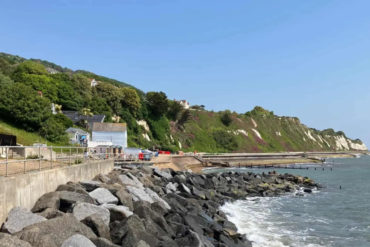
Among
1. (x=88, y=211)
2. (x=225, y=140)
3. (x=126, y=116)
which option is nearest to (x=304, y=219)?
(x=88, y=211)

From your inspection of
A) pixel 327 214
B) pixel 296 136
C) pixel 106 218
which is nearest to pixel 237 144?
pixel 296 136

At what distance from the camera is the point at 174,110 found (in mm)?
91250

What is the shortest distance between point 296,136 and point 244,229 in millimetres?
129796

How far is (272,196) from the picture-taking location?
3083 centimetres

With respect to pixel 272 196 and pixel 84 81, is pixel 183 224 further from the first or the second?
pixel 84 81

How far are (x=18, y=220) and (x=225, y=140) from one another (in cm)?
9073

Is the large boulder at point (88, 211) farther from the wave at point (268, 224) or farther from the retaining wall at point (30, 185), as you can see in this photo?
the wave at point (268, 224)

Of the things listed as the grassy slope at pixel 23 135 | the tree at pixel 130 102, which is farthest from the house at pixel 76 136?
the tree at pixel 130 102

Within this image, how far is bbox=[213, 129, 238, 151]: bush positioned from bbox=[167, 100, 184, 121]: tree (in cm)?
1439

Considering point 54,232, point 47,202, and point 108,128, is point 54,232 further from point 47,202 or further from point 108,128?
point 108,128

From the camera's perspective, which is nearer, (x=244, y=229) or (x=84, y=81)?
(x=244, y=229)

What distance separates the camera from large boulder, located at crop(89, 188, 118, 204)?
41.8ft

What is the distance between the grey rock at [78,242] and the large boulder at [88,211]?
81.1 inches

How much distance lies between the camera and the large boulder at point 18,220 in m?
8.47
